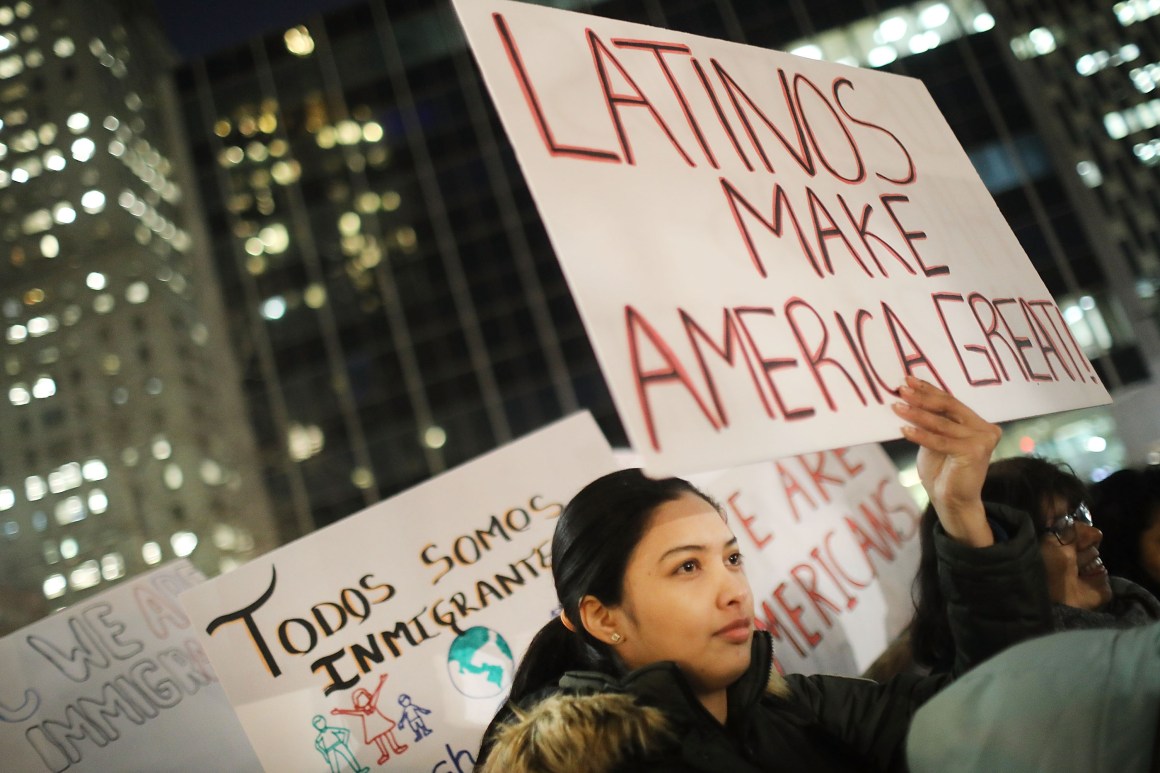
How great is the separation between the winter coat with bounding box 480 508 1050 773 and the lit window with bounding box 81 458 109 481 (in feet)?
181

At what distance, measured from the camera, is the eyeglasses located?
2518mm

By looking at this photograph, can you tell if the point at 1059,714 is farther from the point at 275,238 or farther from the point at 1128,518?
the point at 275,238

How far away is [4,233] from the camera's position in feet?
176

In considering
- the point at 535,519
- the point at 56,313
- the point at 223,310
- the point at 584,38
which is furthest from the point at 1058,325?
the point at 56,313

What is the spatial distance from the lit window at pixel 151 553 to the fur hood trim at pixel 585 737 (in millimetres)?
52272

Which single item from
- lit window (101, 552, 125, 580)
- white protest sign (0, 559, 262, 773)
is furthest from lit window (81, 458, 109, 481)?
white protest sign (0, 559, 262, 773)

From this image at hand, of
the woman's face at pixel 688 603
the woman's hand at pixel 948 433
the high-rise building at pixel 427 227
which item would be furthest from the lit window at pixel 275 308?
the woman's hand at pixel 948 433

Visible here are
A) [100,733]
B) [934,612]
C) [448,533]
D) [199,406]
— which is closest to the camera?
[934,612]

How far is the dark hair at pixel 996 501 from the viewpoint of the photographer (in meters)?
2.51

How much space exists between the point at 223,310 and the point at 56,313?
3181cm

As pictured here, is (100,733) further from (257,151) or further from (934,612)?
(257,151)

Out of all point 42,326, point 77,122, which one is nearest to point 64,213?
point 77,122

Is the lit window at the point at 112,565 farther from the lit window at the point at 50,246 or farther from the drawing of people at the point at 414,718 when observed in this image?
the drawing of people at the point at 414,718

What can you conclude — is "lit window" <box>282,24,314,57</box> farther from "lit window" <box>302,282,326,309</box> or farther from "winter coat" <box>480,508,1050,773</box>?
"winter coat" <box>480,508,1050,773</box>
